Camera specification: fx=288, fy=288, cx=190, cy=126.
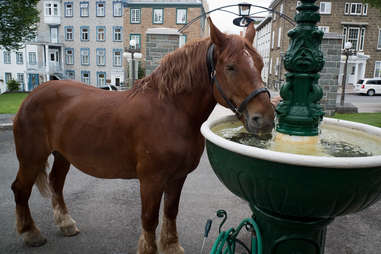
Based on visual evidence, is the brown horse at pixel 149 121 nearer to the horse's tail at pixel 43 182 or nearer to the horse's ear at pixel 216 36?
the horse's ear at pixel 216 36

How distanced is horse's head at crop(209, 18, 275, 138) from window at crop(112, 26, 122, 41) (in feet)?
108

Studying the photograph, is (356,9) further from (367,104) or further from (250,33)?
(250,33)

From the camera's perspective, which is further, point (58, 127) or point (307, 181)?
point (58, 127)

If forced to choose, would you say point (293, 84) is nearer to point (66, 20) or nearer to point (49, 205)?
point (49, 205)

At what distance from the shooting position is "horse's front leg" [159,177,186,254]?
2.64m

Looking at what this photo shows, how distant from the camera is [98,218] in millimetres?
3549

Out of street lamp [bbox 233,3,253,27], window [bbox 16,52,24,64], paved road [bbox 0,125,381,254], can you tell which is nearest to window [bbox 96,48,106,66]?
window [bbox 16,52,24,64]

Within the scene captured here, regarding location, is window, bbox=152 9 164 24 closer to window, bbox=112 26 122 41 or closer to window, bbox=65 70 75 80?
window, bbox=112 26 122 41

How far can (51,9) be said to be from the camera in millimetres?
33594

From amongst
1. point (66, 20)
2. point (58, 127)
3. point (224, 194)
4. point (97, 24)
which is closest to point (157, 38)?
point (224, 194)

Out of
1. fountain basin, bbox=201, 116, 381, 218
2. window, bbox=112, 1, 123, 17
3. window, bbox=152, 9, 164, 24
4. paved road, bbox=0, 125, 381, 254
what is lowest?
paved road, bbox=0, 125, 381, 254

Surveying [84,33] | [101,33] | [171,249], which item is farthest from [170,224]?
[84,33]

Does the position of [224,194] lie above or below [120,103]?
below

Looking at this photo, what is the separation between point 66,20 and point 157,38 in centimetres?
2812
